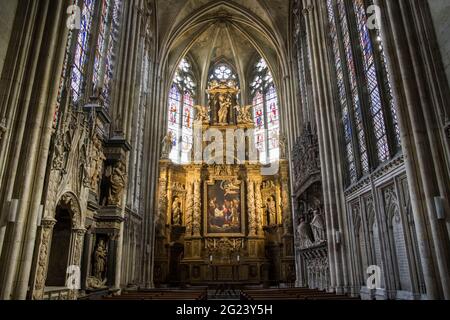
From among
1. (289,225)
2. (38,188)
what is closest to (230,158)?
(289,225)

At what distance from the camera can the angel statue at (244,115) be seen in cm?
2849

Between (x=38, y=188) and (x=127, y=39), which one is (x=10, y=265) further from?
(x=127, y=39)

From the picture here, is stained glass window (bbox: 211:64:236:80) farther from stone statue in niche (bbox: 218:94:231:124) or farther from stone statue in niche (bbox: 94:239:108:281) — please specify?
stone statue in niche (bbox: 94:239:108:281)

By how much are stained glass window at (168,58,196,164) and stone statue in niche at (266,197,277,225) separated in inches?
299

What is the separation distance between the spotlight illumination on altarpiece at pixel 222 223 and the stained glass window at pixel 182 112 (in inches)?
105

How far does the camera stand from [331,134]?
49.8 ft

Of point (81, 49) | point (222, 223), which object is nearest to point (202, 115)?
point (222, 223)

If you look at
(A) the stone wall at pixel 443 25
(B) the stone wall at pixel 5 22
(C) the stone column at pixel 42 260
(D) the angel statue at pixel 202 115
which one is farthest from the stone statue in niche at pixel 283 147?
(B) the stone wall at pixel 5 22

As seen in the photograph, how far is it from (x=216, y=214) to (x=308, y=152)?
1024cm

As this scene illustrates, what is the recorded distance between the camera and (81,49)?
13.4m

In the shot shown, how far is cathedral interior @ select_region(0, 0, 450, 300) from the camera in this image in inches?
306

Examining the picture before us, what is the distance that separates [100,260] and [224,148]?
644 inches

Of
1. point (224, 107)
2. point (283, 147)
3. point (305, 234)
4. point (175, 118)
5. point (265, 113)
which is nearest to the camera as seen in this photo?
point (305, 234)

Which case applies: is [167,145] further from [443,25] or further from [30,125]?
[443,25]
